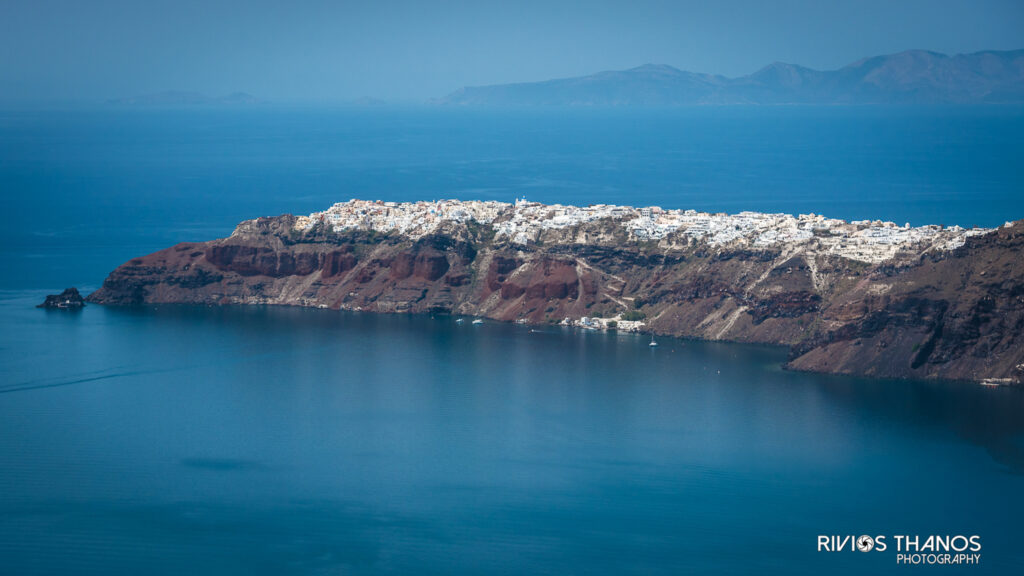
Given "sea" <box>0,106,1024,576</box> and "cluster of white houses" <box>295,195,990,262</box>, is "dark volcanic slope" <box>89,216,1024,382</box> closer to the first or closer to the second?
"cluster of white houses" <box>295,195,990,262</box>

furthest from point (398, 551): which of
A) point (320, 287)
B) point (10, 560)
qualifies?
point (320, 287)

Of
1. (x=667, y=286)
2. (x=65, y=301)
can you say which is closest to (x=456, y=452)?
(x=667, y=286)

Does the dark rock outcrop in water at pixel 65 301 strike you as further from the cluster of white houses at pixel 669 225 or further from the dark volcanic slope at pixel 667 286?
the cluster of white houses at pixel 669 225

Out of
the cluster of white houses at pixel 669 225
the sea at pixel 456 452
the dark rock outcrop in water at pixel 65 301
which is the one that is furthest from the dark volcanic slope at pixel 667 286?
the dark rock outcrop in water at pixel 65 301

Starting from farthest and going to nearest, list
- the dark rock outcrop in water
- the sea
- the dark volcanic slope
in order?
the dark rock outcrop in water, the dark volcanic slope, the sea

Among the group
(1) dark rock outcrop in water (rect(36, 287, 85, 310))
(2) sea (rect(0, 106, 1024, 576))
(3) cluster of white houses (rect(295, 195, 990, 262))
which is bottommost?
(2) sea (rect(0, 106, 1024, 576))

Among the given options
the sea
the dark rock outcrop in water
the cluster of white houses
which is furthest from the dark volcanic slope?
the dark rock outcrop in water
